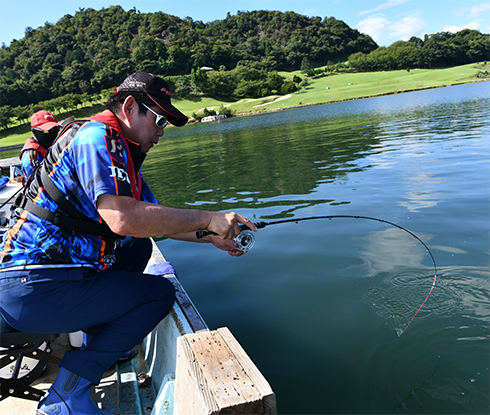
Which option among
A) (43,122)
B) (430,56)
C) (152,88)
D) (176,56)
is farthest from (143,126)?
(176,56)

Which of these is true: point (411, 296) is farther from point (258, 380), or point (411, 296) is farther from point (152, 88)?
point (152, 88)

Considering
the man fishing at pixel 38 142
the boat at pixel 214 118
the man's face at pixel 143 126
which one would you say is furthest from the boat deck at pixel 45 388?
the boat at pixel 214 118

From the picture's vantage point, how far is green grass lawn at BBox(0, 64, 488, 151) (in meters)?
75.4

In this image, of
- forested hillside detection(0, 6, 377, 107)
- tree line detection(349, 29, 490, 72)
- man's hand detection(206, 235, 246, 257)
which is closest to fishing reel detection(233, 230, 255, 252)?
man's hand detection(206, 235, 246, 257)

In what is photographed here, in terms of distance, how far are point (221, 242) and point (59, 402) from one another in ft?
5.94

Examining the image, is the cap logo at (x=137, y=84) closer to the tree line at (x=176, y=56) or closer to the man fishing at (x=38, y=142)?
the man fishing at (x=38, y=142)

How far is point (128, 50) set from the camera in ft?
507

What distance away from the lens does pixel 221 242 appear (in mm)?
3541

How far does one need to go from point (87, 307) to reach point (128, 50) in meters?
174

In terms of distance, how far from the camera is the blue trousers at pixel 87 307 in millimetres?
2289

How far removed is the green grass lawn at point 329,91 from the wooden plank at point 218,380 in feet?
249

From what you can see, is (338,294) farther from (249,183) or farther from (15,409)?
(249,183)

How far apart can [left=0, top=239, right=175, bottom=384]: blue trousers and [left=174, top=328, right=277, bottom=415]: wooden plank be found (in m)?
0.74

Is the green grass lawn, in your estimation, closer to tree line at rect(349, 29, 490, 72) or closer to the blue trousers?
tree line at rect(349, 29, 490, 72)
